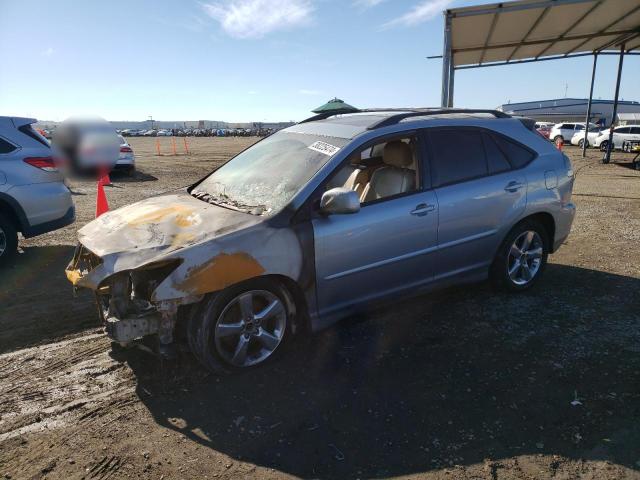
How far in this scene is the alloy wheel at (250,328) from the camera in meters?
3.10

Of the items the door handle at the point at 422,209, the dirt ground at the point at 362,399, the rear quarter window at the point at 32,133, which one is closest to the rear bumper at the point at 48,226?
the rear quarter window at the point at 32,133

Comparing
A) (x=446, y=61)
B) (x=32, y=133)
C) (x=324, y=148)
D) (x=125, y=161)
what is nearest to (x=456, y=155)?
(x=324, y=148)

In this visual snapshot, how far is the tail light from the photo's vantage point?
18.9ft

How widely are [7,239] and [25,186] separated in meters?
0.69

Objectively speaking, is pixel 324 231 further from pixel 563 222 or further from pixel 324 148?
pixel 563 222

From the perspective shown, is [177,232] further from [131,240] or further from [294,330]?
[294,330]

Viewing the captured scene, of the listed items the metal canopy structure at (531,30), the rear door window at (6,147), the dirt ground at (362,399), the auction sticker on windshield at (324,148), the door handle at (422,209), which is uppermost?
the metal canopy structure at (531,30)

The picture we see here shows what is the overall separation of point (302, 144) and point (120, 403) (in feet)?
7.93

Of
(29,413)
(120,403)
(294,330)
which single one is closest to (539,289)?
(294,330)

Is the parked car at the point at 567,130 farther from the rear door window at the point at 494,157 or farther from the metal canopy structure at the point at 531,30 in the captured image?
the rear door window at the point at 494,157

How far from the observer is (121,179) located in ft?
46.9

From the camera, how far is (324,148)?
12.2ft

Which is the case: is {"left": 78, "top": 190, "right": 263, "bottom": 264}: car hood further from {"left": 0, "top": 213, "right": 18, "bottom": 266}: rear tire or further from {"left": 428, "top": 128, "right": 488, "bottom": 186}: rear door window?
{"left": 0, "top": 213, "right": 18, "bottom": 266}: rear tire

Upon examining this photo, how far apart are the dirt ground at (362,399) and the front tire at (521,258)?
17 centimetres
